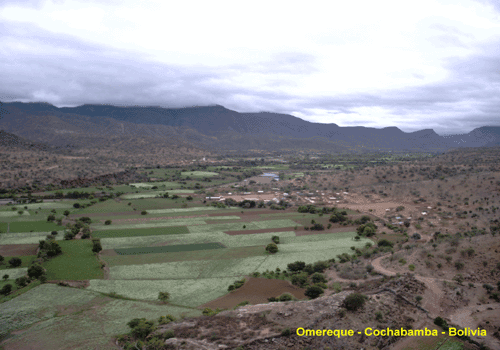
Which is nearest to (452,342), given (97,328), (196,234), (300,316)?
(300,316)

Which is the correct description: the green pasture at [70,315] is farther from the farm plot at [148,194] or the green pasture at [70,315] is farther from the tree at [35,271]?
the farm plot at [148,194]

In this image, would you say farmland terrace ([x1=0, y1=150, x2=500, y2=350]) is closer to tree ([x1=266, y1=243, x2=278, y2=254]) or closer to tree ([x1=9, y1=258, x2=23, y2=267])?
tree ([x1=266, y1=243, x2=278, y2=254])

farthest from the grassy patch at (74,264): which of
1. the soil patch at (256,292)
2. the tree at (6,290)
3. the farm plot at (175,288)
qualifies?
the soil patch at (256,292)

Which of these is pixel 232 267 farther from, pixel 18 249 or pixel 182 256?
pixel 18 249

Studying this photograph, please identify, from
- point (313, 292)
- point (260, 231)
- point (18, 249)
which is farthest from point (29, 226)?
point (313, 292)

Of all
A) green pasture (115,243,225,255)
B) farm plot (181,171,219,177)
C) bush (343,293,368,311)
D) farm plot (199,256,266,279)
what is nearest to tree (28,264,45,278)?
green pasture (115,243,225,255)
